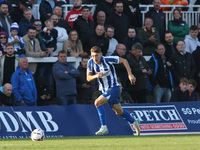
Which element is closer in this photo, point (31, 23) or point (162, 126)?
point (162, 126)

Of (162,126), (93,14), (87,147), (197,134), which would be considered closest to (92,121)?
(162,126)

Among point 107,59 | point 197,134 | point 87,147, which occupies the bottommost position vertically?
point 197,134

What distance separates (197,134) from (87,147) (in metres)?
4.68

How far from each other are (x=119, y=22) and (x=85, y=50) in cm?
156

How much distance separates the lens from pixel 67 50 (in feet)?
49.9

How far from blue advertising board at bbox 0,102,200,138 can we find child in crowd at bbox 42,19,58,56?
9.06 feet

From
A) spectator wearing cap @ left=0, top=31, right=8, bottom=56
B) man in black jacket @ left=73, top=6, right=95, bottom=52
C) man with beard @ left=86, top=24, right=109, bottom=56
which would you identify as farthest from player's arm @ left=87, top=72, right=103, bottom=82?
man in black jacket @ left=73, top=6, right=95, bottom=52

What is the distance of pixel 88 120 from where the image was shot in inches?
502

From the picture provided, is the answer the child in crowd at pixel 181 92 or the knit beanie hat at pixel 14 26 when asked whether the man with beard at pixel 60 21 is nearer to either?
the knit beanie hat at pixel 14 26

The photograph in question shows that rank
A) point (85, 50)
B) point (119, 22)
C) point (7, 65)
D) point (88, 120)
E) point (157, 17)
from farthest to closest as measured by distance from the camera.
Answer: point (157, 17) → point (119, 22) → point (85, 50) → point (7, 65) → point (88, 120)

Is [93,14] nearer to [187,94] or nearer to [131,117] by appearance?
[187,94]

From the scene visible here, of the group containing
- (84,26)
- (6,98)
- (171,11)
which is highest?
(171,11)

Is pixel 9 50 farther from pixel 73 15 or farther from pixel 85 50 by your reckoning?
pixel 73 15

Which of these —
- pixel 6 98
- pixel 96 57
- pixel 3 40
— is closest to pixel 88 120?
pixel 96 57
